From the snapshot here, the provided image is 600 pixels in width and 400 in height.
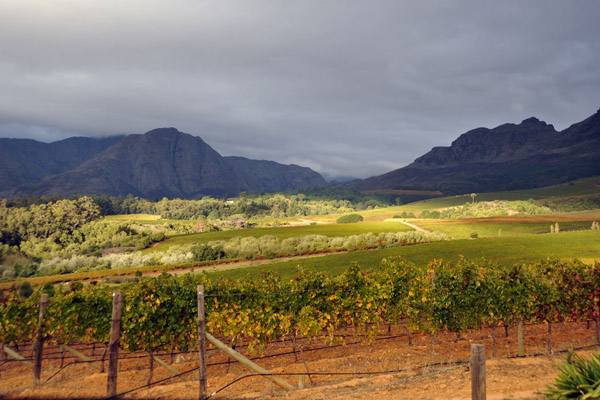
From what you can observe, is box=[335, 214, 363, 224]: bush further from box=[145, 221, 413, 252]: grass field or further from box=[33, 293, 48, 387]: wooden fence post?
box=[33, 293, 48, 387]: wooden fence post

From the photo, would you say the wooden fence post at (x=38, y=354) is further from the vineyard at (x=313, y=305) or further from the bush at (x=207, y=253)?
the bush at (x=207, y=253)

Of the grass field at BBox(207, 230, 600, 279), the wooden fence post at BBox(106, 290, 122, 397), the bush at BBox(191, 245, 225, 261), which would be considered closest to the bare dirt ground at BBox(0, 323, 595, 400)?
the wooden fence post at BBox(106, 290, 122, 397)

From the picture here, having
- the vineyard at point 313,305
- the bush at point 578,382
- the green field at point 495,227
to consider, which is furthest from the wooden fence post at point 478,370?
the green field at point 495,227

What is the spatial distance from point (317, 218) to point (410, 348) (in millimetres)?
153772

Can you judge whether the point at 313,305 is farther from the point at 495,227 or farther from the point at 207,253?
the point at 495,227

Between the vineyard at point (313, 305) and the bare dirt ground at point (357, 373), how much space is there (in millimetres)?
1050

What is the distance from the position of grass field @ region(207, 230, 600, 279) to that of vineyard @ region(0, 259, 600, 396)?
96.7ft

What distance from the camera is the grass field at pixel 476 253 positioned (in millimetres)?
48438

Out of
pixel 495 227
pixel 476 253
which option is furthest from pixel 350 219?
pixel 476 253

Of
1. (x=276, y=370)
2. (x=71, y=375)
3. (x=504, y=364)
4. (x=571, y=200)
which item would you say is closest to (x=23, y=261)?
(x=71, y=375)

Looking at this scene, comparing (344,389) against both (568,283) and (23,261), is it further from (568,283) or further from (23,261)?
(23,261)

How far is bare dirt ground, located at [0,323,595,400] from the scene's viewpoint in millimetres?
10508

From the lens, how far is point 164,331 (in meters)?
13.7

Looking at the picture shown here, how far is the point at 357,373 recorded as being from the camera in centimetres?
1201
